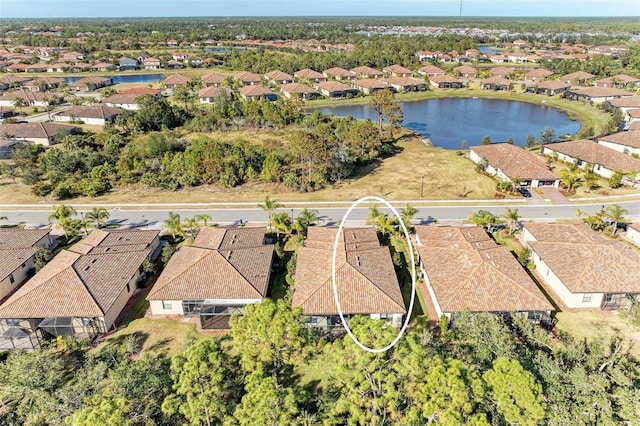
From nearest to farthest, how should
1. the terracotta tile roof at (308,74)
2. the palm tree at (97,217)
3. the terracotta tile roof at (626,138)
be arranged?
1. the palm tree at (97,217)
2. the terracotta tile roof at (626,138)
3. the terracotta tile roof at (308,74)

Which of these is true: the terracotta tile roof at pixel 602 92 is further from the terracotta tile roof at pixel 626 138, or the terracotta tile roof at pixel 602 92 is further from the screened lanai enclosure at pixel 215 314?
the screened lanai enclosure at pixel 215 314

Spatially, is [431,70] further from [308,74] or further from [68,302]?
[68,302]

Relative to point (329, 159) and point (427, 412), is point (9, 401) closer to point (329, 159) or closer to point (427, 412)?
point (427, 412)

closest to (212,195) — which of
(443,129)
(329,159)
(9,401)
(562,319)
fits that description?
(329,159)

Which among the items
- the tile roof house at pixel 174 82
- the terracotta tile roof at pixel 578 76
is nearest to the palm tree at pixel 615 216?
the terracotta tile roof at pixel 578 76

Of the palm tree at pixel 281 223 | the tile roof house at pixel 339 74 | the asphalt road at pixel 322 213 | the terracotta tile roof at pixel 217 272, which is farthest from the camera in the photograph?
the tile roof house at pixel 339 74

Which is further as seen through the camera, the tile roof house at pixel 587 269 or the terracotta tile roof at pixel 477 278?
the tile roof house at pixel 587 269

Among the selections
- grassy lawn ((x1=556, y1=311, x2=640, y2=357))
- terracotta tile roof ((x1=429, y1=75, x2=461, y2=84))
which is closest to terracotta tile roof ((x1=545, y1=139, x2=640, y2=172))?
grassy lawn ((x1=556, y1=311, x2=640, y2=357))

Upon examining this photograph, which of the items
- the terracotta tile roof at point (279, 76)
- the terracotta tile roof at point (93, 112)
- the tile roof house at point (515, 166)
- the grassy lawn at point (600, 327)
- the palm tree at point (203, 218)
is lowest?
the grassy lawn at point (600, 327)
